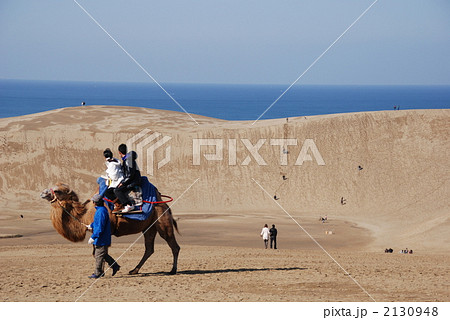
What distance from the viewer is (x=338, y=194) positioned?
44625 millimetres

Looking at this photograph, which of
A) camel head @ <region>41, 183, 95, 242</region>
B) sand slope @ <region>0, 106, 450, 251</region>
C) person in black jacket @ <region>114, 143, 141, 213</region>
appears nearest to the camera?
camel head @ <region>41, 183, 95, 242</region>

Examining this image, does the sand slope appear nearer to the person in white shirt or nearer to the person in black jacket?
the person in black jacket

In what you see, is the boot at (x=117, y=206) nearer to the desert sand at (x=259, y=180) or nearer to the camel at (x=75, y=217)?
the camel at (x=75, y=217)

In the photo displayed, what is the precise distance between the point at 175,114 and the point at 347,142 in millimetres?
22374

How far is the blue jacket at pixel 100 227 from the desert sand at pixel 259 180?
4.25m

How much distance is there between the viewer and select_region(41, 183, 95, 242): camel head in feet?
47.7

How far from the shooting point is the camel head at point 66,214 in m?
14.5

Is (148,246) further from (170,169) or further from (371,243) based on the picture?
(170,169)

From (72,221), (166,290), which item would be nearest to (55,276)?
(72,221)

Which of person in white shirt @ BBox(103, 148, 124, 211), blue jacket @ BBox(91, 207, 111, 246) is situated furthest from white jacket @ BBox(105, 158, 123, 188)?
blue jacket @ BBox(91, 207, 111, 246)

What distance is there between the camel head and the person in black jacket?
0.85 m

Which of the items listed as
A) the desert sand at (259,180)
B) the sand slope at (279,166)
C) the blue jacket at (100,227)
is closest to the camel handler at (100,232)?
the blue jacket at (100,227)

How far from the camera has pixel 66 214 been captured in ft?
48.0

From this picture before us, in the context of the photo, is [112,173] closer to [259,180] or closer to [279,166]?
[259,180]
